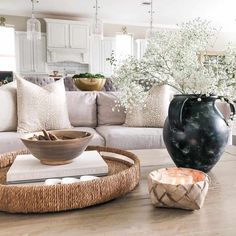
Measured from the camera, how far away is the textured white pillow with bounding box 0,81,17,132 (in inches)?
90.4

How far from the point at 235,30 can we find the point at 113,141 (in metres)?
7.84

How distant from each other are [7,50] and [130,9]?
306 cm

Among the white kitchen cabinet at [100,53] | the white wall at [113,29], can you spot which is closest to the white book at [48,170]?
the white wall at [113,29]

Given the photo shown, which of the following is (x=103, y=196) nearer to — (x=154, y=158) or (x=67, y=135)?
(x=67, y=135)

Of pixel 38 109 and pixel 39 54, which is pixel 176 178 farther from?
pixel 39 54

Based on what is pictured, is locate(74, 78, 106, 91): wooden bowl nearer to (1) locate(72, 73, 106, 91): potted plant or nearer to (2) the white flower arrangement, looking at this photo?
(1) locate(72, 73, 106, 91): potted plant

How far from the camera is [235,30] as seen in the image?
853cm

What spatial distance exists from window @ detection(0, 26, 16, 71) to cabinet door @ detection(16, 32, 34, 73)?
0.34ft

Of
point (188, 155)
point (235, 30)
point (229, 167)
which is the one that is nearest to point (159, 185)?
point (188, 155)

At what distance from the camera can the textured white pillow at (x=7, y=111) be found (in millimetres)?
2297

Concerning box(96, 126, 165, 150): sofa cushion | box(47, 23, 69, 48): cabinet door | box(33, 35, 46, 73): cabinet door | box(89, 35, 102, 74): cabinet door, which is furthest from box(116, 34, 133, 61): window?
box(96, 126, 165, 150): sofa cushion

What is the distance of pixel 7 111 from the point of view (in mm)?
2312

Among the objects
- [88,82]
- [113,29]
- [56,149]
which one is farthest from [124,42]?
[56,149]

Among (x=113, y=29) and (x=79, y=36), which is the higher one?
(x=113, y=29)
